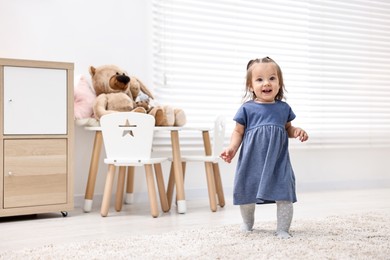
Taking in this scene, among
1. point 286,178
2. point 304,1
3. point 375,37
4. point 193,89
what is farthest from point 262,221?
point 375,37

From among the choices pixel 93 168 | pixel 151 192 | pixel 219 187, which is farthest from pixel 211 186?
pixel 93 168

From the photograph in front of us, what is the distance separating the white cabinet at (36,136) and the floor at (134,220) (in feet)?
0.32

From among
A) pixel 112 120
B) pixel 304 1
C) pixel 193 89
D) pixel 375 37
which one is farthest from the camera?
pixel 375 37

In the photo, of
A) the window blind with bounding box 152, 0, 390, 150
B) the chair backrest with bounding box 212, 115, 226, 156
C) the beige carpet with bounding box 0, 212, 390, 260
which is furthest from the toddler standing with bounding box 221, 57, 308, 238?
the window blind with bounding box 152, 0, 390, 150

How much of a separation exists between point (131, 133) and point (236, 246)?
92 cm

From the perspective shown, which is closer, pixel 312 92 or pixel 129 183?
pixel 129 183

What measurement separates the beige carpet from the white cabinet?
0.73 metres

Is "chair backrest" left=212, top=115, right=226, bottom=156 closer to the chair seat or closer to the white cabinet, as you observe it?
the chair seat

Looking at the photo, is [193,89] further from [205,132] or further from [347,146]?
[347,146]

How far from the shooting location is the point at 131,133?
7.52ft

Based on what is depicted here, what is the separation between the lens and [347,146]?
11.6 feet

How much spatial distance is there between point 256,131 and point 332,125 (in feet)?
6.23

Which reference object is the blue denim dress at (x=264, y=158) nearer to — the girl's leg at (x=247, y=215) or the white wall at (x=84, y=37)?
the girl's leg at (x=247, y=215)

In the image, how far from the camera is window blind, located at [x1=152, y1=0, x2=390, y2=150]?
9.77 feet
